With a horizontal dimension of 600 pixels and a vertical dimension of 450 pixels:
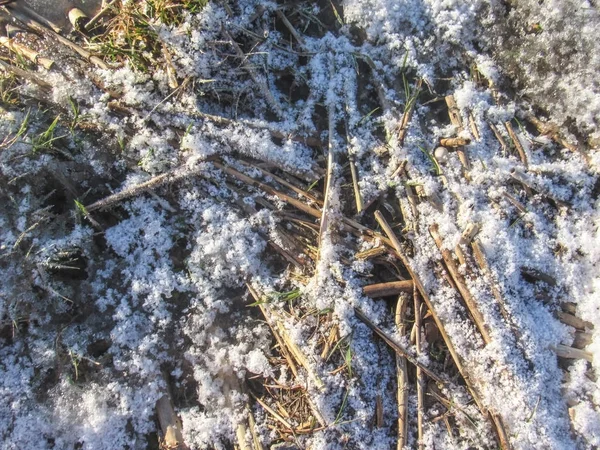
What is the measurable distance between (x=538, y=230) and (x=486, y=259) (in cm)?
34

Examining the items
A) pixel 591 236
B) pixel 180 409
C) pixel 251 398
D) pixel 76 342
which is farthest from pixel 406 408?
pixel 76 342

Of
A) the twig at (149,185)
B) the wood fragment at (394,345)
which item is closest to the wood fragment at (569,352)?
the wood fragment at (394,345)

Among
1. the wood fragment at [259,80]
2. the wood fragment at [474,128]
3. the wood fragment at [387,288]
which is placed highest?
the wood fragment at [474,128]

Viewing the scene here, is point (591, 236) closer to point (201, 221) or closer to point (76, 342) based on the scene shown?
point (201, 221)

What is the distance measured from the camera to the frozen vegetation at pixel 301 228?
2.01m

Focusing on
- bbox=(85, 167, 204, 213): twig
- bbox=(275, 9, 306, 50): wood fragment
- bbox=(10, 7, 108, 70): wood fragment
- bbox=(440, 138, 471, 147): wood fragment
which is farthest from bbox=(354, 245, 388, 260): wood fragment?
bbox=(10, 7, 108, 70): wood fragment

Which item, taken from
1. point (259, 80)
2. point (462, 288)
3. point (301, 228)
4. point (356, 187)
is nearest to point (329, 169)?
point (356, 187)

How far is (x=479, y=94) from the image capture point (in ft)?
7.86

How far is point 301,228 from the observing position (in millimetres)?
2227

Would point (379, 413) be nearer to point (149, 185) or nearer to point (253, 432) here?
point (253, 432)

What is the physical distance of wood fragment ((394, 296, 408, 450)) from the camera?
1977mm

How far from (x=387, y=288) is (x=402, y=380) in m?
0.41

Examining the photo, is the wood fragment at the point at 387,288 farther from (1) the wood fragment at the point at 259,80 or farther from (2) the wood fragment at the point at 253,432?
(1) the wood fragment at the point at 259,80

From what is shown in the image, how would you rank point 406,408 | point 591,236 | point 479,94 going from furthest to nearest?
point 479,94, point 591,236, point 406,408
